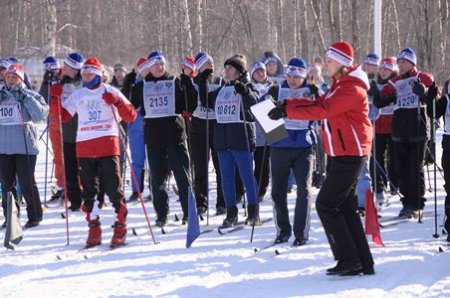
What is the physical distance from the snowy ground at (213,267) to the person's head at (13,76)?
1.84m

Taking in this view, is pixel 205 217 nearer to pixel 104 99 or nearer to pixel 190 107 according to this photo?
pixel 190 107

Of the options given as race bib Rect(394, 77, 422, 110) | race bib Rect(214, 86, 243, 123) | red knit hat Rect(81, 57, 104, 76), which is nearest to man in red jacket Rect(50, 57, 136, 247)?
red knit hat Rect(81, 57, 104, 76)

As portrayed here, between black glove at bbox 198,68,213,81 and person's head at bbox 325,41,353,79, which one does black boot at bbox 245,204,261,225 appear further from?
person's head at bbox 325,41,353,79

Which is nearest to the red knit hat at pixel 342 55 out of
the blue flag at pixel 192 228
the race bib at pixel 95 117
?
the blue flag at pixel 192 228

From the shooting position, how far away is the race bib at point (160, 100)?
798cm

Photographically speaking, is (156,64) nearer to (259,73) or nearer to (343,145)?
(259,73)

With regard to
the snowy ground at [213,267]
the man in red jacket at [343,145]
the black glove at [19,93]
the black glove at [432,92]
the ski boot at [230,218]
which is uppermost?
the black glove at [19,93]

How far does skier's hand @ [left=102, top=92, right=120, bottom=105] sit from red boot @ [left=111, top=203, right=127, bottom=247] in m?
1.12

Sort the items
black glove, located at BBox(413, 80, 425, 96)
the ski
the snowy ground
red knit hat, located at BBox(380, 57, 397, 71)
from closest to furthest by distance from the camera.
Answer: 1. the snowy ground
2. black glove, located at BBox(413, 80, 425, 96)
3. the ski
4. red knit hat, located at BBox(380, 57, 397, 71)

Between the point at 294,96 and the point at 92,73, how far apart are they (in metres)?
2.21

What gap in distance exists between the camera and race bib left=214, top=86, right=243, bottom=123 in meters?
7.99

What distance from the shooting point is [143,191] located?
10.9m

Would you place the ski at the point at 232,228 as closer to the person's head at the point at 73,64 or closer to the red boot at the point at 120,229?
the red boot at the point at 120,229

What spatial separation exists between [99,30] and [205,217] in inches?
1382
